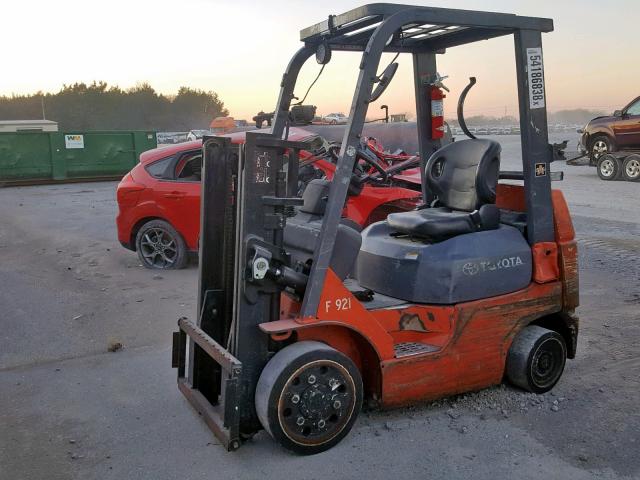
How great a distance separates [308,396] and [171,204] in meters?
5.66

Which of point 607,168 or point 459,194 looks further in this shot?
point 607,168

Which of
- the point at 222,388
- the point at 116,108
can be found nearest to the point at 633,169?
the point at 222,388

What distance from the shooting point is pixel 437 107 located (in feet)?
17.9

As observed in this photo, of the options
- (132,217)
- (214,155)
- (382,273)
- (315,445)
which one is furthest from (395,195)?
(315,445)

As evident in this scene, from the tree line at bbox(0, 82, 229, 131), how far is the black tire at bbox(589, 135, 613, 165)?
190ft

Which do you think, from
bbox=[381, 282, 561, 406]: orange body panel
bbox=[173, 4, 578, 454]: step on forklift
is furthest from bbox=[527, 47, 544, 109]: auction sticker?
bbox=[381, 282, 561, 406]: orange body panel

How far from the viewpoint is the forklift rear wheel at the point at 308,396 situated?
3.82 m

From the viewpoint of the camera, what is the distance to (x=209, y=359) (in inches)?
178

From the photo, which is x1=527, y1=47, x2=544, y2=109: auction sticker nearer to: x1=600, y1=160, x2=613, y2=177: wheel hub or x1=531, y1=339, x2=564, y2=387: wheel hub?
x1=531, y1=339, x2=564, y2=387: wheel hub

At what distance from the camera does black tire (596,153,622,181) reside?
20.0 metres

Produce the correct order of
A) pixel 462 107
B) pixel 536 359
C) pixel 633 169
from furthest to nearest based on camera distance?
pixel 633 169
pixel 462 107
pixel 536 359

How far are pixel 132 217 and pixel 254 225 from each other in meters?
5.69

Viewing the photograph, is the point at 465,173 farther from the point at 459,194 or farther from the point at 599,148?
the point at 599,148

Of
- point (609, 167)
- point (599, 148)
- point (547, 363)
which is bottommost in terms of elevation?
point (547, 363)
